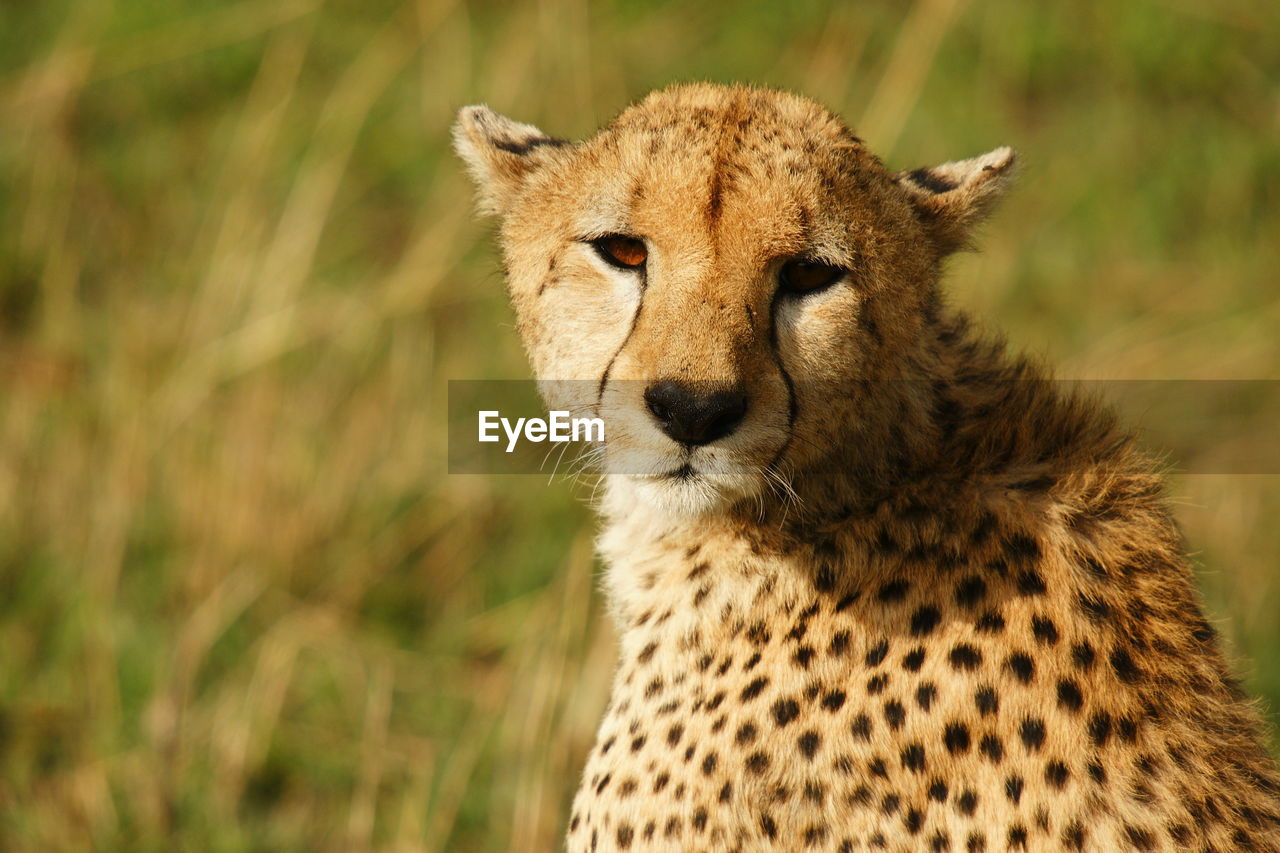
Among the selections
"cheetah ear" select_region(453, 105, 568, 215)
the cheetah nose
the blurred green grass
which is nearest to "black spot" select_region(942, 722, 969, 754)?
the cheetah nose

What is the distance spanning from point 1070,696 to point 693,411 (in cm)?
67

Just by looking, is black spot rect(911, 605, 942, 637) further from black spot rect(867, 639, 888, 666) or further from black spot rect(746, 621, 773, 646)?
black spot rect(746, 621, 773, 646)

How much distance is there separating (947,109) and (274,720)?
3423 millimetres

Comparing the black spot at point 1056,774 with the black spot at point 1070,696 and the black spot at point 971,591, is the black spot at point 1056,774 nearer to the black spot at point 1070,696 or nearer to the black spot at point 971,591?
the black spot at point 1070,696

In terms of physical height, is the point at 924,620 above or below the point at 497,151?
below

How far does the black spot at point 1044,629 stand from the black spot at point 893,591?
0.68 ft

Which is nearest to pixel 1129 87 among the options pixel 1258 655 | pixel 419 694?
pixel 1258 655

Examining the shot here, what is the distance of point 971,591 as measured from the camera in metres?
2.28

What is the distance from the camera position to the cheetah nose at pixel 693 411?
2.12 metres

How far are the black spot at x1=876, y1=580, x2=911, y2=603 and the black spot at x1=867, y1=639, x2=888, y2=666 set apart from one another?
0.07 meters

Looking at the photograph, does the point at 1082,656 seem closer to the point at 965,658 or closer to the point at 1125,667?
the point at 1125,667

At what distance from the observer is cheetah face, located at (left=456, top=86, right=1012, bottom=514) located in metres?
2.19
